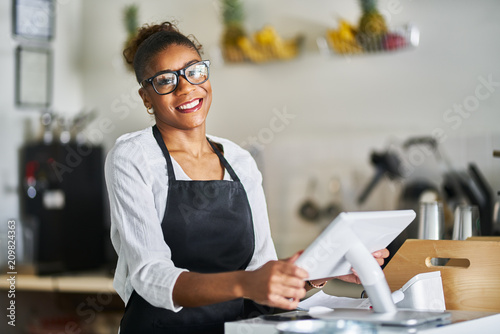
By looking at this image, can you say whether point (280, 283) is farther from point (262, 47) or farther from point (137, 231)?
point (262, 47)

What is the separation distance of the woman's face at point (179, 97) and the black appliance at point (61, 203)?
8.35 feet

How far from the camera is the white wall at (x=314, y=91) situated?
3408 millimetres

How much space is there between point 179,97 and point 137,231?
0.35 metres

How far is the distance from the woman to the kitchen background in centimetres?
206

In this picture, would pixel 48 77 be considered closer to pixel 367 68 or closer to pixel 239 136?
pixel 239 136

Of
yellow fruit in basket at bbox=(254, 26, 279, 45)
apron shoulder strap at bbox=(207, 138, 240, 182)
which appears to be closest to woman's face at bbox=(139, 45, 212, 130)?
apron shoulder strap at bbox=(207, 138, 240, 182)

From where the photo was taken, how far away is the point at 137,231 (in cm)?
137

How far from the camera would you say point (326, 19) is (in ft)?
12.5

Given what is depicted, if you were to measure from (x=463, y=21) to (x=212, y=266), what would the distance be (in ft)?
8.05

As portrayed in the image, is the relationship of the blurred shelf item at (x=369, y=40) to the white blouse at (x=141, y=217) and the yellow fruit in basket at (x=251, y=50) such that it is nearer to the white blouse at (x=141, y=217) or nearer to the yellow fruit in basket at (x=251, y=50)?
the yellow fruit in basket at (x=251, y=50)

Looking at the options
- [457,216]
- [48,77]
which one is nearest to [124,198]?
[457,216]

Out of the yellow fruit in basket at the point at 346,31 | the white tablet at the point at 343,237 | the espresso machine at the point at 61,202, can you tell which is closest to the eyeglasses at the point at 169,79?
the white tablet at the point at 343,237

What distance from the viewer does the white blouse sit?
1.30 meters

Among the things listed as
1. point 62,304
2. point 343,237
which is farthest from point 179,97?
point 62,304
